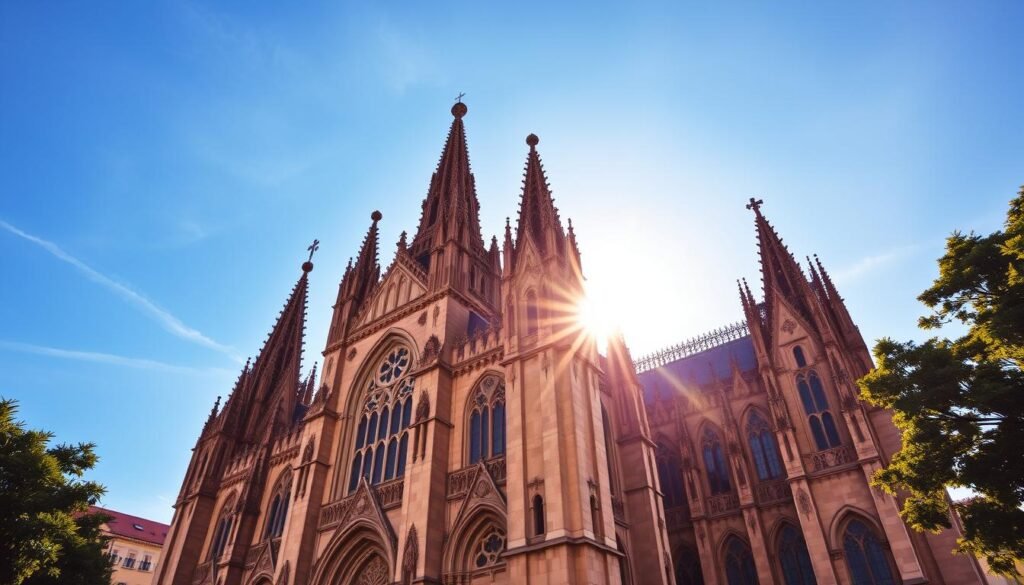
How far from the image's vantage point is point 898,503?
22.2 meters

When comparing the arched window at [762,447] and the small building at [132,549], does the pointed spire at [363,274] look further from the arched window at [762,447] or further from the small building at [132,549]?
the small building at [132,549]

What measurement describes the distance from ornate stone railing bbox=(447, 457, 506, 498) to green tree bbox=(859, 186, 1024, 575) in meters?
11.6

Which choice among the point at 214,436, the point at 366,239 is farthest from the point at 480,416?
the point at 214,436

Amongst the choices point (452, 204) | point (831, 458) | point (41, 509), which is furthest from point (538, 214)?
point (41, 509)

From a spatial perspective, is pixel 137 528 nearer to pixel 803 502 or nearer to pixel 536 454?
pixel 536 454

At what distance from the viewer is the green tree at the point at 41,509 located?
16203mm

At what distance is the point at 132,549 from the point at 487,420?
48710mm

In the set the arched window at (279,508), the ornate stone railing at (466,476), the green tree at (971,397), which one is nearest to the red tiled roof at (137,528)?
the arched window at (279,508)

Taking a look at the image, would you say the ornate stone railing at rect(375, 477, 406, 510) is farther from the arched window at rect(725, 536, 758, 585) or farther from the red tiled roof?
the red tiled roof

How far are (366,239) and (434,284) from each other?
11.3 metres

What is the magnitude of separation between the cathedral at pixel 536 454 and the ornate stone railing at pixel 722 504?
11 cm

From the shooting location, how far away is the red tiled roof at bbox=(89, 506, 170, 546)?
174 feet

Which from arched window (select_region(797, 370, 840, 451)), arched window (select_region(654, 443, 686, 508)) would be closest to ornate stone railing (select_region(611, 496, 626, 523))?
arched window (select_region(654, 443, 686, 508))

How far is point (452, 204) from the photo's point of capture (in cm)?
3238
